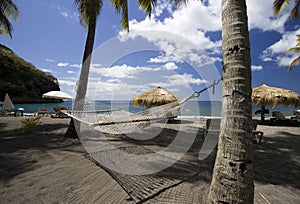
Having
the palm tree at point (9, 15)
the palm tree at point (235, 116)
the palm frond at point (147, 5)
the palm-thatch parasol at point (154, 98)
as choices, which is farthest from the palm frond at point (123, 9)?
the palm tree at point (9, 15)

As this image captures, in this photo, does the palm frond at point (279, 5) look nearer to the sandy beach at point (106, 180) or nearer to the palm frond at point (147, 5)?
the palm frond at point (147, 5)

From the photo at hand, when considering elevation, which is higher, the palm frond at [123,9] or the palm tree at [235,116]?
the palm frond at [123,9]

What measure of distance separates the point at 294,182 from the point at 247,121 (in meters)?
1.50

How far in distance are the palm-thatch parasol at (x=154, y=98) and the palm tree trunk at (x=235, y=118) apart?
17.5ft

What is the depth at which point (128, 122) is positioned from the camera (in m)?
2.72

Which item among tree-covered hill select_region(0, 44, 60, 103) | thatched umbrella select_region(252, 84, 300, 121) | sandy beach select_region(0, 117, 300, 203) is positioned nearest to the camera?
sandy beach select_region(0, 117, 300, 203)

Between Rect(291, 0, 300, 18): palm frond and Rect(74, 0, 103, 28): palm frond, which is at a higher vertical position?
Rect(291, 0, 300, 18): palm frond

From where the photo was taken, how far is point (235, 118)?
0.86 meters

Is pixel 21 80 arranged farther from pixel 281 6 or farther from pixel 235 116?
pixel 235 116

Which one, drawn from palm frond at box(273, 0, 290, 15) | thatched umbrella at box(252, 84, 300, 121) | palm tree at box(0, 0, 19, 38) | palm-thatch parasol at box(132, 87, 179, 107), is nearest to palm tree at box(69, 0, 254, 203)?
palm-thatch parasol at box(132, 87, 179, 107)

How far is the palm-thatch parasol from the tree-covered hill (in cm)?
1369

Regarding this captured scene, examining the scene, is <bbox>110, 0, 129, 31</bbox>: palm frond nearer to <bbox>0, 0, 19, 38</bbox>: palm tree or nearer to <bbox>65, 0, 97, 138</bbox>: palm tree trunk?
<bbox>65, 0, 97, 138</bbox>: palm tree trunk

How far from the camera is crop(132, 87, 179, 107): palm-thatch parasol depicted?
20.7 ft

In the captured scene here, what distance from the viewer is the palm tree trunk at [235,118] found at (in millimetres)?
825
